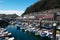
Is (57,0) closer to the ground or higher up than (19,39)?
higher up

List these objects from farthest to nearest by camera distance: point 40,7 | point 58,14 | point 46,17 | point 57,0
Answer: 1. point 40,7
2. point 57,0
3. point 46,17
4. point 58,14

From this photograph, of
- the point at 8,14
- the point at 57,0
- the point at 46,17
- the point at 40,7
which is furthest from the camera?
the point at 8,14

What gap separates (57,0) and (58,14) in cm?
3434

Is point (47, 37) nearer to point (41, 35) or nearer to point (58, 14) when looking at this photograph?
point (41, 35)

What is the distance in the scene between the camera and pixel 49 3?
4154 inches

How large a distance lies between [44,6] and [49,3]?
521 centimetres

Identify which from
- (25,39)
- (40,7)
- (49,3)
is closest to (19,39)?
(25,39)

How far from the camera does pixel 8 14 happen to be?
18062 centimetres

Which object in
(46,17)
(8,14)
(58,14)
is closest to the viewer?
(58,14)

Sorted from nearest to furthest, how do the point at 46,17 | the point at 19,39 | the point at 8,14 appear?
the point at 19,39, the point at 46,17, the point at 8,14

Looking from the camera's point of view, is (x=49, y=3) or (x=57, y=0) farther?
(x=49, y=3)

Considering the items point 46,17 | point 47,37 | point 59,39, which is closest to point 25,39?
point 47,37

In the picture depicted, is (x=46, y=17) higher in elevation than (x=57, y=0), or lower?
lower

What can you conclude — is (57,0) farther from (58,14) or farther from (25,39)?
(25,39)
